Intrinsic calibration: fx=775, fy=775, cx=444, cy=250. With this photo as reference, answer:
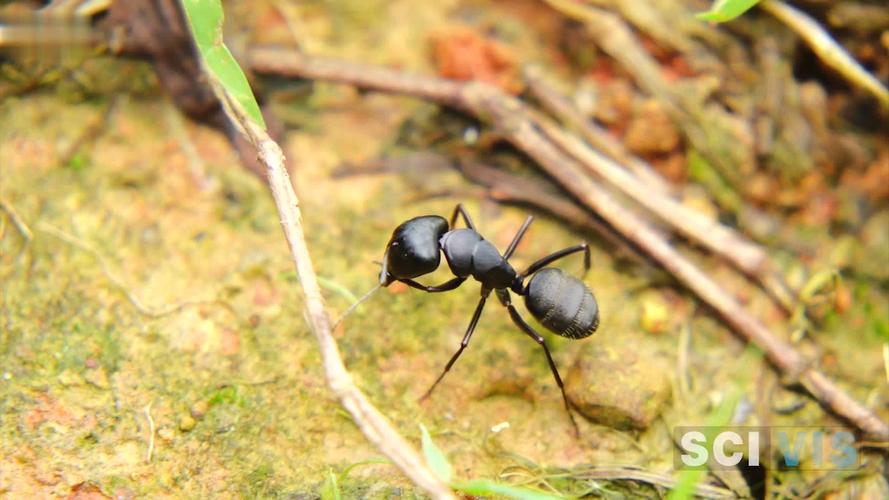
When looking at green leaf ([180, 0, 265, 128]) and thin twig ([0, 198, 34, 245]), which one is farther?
thin twig ([0, 198, 34, 245])

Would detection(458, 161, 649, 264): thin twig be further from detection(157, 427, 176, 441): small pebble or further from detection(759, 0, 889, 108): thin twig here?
detection(157, 427, 176, 441): small pebble

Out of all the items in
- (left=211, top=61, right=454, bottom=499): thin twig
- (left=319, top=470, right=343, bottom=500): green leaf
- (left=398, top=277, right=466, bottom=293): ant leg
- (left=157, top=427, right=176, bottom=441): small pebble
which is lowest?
(left=157, top=427, right=176, bottom=441): small pebble

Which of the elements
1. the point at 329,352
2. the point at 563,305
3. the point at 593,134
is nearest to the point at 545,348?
the point at 563,305

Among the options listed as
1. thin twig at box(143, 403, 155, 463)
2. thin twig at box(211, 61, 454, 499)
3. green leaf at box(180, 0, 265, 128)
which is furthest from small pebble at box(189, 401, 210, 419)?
green leaf at box(180, 0, 265, 128)

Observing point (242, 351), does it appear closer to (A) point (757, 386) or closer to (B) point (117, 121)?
(B) point (117, 121)

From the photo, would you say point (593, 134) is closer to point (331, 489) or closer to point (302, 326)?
point (302, 326)

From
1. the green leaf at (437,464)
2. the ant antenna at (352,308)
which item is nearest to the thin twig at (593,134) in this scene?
the ant antenna at (352,308)
